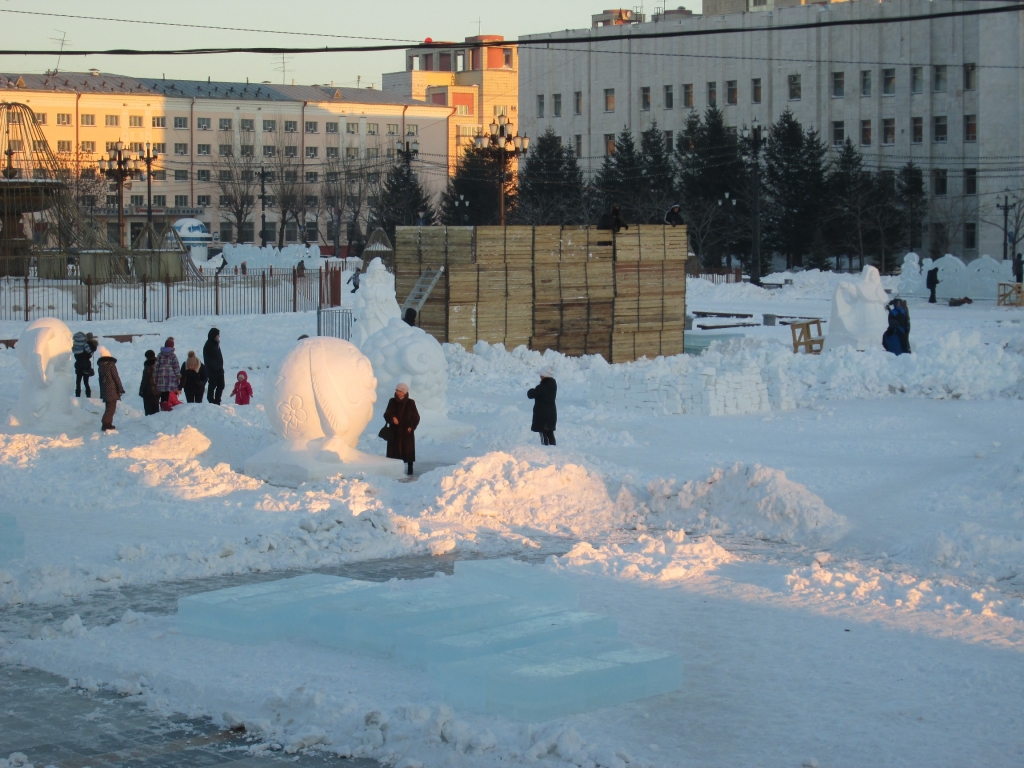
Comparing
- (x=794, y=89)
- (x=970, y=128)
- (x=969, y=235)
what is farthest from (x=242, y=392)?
(x=794, y=89)

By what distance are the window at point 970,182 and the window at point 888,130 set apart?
4764 millimetres

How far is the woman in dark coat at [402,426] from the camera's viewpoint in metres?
14.9

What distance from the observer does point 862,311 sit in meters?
27.3

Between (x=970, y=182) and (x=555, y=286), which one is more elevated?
(x=970, y=182)

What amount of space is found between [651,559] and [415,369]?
6726 millimetres

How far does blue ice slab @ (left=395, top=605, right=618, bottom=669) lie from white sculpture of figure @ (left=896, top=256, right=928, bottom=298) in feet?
141

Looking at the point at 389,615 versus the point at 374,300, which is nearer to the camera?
the point at 389,615

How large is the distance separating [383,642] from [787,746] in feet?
9.02

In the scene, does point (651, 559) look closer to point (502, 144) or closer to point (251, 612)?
point (251, 612)

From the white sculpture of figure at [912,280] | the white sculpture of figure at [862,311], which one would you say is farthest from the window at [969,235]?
the white sculpture of figure at [862,311]

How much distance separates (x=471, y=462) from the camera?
1370cm

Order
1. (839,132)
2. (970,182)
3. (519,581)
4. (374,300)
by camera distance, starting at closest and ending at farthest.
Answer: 1. (519,581)
2. (374,300)
3. (970,182)
4. (839,132)

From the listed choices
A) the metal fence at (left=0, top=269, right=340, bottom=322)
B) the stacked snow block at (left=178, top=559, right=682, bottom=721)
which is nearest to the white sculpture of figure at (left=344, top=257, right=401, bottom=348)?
the metal fence at (left=0, top=269, right=340, bottom=322)

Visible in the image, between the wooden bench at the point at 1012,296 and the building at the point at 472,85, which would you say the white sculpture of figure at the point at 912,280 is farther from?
the building at the point at 472,85
